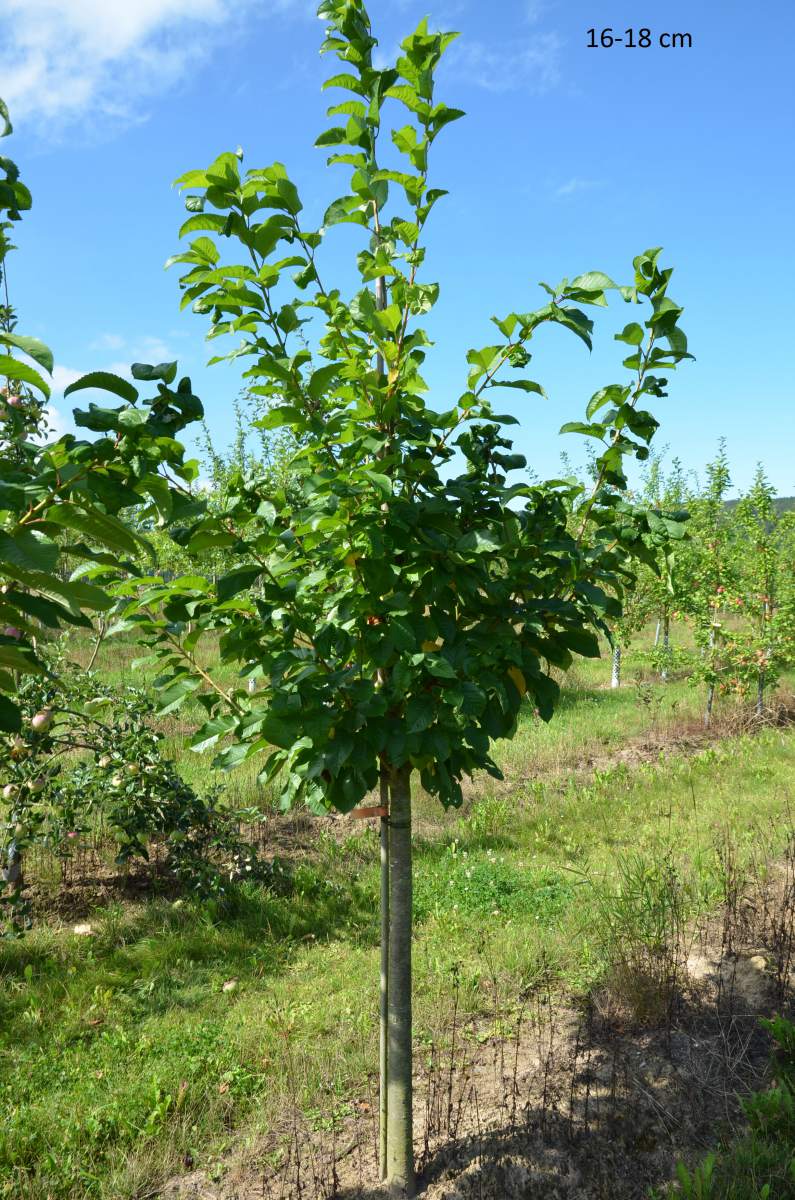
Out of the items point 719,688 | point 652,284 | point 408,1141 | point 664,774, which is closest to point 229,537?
point 652,284

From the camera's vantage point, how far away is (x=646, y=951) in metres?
4.12

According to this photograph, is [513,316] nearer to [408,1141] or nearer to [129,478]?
[129,478]

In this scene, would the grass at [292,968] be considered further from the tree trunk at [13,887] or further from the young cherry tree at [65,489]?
the young cherry tree at [65,489]

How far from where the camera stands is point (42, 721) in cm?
425

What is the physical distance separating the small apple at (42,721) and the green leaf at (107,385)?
3.21 meters

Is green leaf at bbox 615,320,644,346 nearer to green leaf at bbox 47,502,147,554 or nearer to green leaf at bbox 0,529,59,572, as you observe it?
green leaf at bbox 47,502,147,554

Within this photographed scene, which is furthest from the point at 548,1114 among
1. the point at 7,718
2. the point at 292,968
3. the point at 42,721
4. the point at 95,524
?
the point at 42,721

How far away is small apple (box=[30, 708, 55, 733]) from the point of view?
167 inches

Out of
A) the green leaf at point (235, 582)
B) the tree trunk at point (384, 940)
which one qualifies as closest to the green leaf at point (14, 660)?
the green leaf at point (235, 582)

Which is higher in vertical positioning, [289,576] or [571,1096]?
[289,576]

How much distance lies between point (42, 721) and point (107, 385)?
3.27m

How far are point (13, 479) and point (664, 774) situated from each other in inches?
318

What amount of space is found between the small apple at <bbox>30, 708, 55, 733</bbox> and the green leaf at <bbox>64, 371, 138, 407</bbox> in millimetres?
3211

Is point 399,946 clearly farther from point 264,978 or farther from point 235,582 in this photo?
point 264,978
